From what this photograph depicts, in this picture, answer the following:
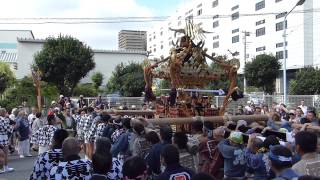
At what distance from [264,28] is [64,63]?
Answer: 1281 inches

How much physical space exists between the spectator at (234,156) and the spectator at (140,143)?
136 cm

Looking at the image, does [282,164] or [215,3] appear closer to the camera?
[282,164]

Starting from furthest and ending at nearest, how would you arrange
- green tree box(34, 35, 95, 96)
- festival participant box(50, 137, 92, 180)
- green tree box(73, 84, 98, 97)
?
1. green tree box(73, 84, 98, 97)
2. green tree box(34, 35, 95, 96)
3. festival participant box(50, 137, 92, 180)

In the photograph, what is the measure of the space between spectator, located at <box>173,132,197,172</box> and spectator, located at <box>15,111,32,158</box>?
10.1 meters

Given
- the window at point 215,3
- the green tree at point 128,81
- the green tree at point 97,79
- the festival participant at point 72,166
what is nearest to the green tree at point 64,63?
the green tree at point 128,81

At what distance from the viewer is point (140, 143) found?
7598mm

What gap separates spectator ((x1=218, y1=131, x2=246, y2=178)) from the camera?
655cm

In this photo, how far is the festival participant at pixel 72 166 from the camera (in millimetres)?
5273

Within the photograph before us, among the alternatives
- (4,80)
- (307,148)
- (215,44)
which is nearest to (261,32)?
(215,44)

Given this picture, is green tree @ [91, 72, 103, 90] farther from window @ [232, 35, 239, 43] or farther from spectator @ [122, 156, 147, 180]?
spectator @ [122, 156, 147, 180]

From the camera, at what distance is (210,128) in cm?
747

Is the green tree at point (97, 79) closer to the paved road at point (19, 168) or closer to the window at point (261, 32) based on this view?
the window at point (261, 32)

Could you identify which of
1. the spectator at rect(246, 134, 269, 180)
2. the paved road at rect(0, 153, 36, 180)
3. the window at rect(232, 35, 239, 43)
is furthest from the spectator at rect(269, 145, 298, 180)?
the window at rect(232, 35, 239, 43)

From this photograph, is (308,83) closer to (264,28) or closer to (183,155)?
(264,28)
